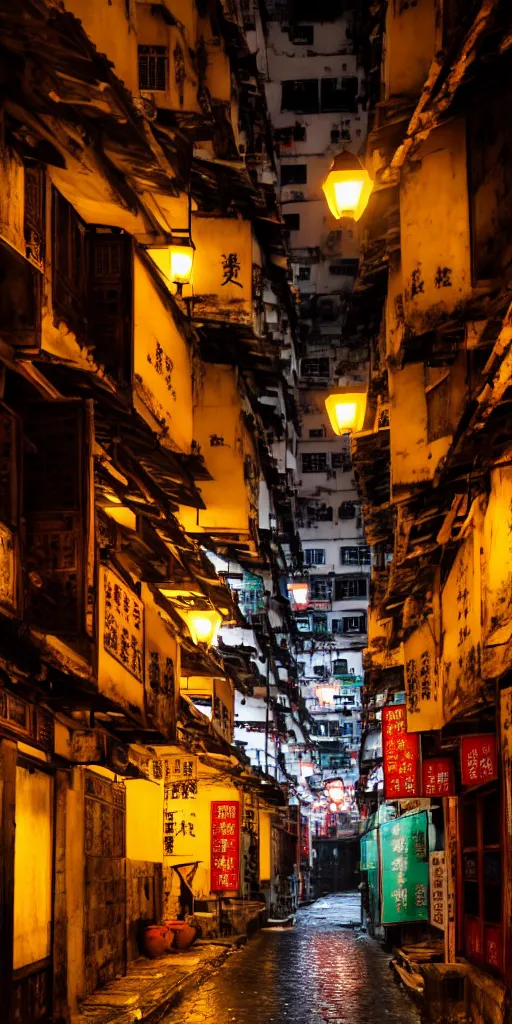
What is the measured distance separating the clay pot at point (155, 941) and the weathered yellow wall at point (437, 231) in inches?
730

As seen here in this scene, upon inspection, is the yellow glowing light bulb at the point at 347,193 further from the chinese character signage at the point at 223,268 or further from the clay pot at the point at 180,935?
the clay pot at the point at 180,935

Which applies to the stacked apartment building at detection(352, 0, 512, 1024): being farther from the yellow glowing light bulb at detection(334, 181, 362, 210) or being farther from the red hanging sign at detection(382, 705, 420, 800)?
the yellow glowing light bulb at detection(334, 181, 362, 210)

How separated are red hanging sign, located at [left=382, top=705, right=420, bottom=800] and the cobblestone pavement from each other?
4.33 meters

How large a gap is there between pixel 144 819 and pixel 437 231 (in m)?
20.9

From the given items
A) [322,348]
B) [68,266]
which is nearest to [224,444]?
[68,266]

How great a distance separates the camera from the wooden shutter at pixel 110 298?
16297 millimetres

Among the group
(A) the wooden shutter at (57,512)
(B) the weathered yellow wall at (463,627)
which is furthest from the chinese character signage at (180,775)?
(A) the wooden shutter at (57,512)

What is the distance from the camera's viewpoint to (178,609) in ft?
93.5

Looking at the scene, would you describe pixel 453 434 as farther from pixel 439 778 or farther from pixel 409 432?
pixel 439 778

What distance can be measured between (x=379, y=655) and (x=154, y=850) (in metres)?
8.90

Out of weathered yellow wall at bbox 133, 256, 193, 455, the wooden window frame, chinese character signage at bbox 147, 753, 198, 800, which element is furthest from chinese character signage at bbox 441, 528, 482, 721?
chinese character signage at bbox 147, 753, 198, 800

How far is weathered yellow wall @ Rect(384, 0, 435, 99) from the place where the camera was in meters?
17.4

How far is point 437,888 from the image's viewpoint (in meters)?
27.8

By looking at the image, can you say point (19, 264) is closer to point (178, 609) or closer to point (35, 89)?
point (35, 89)
